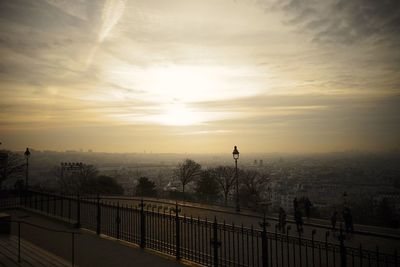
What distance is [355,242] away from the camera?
1503cm

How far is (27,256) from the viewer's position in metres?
10.1

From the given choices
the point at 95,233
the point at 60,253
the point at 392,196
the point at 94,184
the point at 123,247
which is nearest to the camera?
the point at 60,253

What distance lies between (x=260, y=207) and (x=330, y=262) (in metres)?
13.3

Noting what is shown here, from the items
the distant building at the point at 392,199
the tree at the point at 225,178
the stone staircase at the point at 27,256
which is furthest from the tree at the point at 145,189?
the distant building at the point at 392,199

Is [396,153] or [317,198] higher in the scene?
[396,153]

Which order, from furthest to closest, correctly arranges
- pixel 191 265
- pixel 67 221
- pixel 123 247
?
pixel 67 221 < pixel 123 247 < pixel 191 265

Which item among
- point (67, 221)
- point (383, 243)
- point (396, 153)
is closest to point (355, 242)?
point (383, 243)

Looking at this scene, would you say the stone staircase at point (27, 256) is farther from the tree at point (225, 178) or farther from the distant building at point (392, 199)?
the tree at point (225, 178)

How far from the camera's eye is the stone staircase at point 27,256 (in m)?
9.38

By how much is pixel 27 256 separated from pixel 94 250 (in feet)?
7.70

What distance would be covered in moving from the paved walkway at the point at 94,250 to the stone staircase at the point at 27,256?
0.56 metres

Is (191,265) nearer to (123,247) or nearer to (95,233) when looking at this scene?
(123,247)

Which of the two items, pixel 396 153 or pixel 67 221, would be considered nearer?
pixel 67 221

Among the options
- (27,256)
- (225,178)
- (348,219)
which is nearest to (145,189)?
(225,178)
